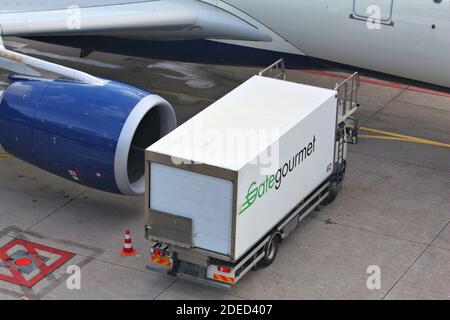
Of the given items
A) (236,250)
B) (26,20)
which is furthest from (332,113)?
(26,20)

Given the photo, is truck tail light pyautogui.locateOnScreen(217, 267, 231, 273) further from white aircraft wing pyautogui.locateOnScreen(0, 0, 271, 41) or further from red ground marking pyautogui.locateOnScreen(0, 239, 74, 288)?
white aircraft wing pyautogui.locateOnScreen(0, 0, 271, 41)

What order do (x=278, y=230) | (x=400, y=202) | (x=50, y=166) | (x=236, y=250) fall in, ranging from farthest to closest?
(x=400, y=202)
(x=50, y=166)
(x=278, y=230)
(x=236, y=250)

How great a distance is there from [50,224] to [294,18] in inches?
228

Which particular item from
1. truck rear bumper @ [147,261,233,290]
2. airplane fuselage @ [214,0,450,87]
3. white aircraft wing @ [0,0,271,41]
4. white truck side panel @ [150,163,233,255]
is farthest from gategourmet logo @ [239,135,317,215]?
white aircraft wing @ [0,0,271,41]

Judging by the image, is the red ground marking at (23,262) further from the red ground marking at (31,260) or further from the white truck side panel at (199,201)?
the white truck side panel at (199,201)

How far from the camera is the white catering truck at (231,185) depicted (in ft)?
41.7

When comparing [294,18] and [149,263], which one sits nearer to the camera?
[149,263]

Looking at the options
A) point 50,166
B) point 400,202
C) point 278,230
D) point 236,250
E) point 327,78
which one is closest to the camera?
point 236,250

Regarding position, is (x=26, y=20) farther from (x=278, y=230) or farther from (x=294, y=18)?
(x=278, y=230)

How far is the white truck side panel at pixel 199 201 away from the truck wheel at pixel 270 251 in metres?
1.13

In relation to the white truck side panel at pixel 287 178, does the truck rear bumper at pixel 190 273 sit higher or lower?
lower

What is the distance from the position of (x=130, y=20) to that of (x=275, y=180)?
5.23 m

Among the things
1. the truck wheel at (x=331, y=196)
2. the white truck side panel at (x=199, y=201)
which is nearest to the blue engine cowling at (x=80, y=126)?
the white truck side panel at (x=199, y=201)
